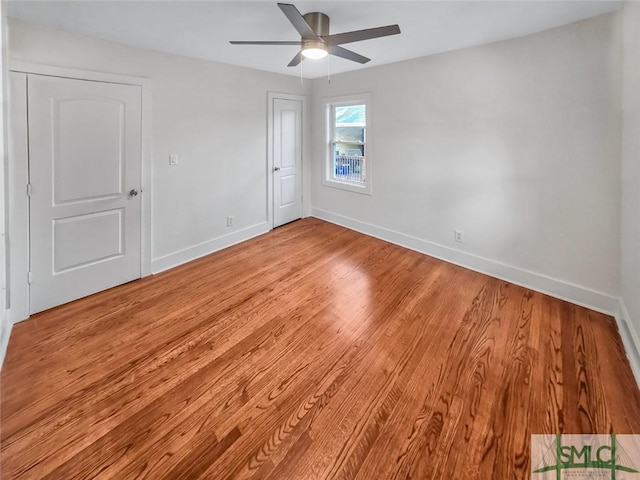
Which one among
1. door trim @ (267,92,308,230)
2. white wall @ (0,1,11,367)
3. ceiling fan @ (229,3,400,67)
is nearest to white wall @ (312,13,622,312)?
door trim @ (267,92,308,230)

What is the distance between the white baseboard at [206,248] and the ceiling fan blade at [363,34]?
277 centimetres

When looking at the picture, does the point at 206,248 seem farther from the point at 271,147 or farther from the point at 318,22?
the point at 318,22

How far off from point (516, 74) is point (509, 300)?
211 cm

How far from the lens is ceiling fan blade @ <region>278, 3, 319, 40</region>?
1.90m

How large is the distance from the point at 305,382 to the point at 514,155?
113 inches

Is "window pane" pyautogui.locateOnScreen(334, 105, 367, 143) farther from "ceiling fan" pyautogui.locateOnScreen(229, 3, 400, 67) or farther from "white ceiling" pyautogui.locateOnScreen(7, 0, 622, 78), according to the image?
"ceiling fan" pyautogui.locateOnScreen(229, 3, 400, 67)

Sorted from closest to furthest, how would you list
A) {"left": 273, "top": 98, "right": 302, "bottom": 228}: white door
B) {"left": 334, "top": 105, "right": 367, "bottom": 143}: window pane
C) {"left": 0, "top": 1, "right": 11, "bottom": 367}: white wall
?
{"left": 0, "top": 1, "right": 11, "bottom": 367}: white wall → {"left": 334, "top": 105, "right": 367, "bottom": 143}: window pane → {"left": 273, "top": 98, "right": 302, "bottom": 228}: white door

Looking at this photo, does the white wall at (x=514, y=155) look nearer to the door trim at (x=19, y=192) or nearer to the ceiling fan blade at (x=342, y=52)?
the ceiling fan blade at (x=342, y=52)

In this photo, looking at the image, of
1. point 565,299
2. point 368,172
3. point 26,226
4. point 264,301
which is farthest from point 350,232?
point 26,226

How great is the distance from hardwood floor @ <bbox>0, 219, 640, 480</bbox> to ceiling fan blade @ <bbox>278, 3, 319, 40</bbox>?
2.12m

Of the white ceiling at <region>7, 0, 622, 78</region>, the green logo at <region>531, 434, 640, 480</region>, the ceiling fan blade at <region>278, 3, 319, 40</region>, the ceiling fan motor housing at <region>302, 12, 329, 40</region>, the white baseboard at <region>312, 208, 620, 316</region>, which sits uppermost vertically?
A: the white ceiling at <region>7, 0, 622, 78</region>

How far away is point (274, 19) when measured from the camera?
103 inches

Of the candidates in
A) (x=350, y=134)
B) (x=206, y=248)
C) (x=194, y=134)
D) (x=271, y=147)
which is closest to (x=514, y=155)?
(x=350, y=134)

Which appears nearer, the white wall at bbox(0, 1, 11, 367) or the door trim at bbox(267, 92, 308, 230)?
the white wall at bbox(0, 1, 11, 367)
